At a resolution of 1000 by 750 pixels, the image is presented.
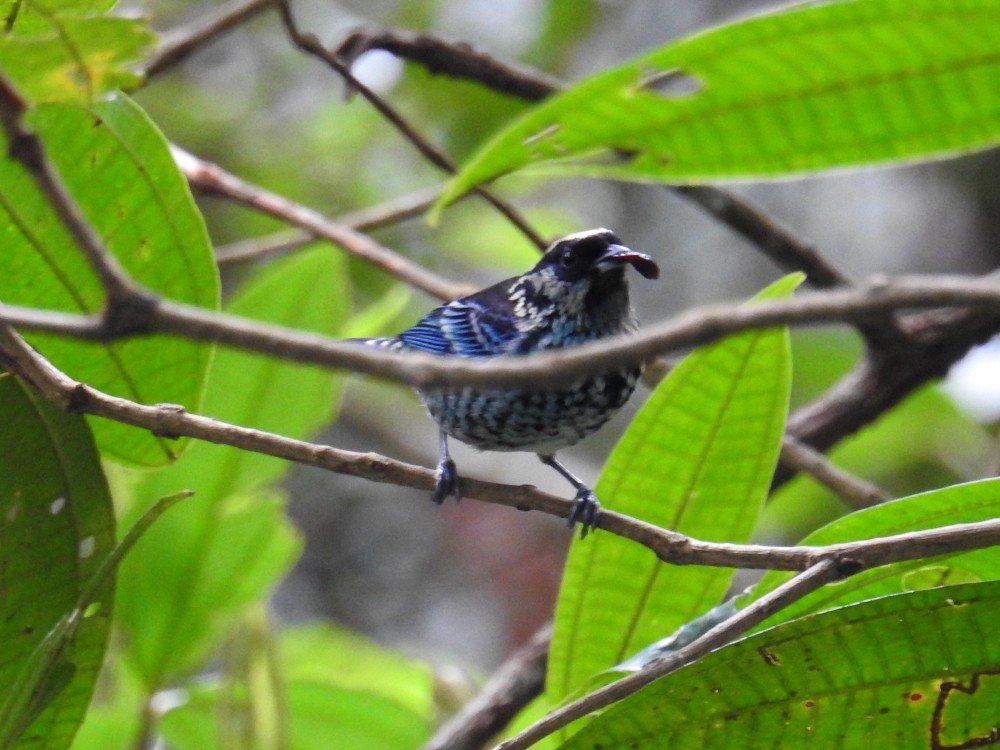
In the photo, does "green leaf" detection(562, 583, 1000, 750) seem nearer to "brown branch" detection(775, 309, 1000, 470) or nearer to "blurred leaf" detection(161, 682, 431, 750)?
"blurred leaf" detection(161, 682, 431, 750)

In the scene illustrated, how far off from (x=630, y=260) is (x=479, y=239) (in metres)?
2.56

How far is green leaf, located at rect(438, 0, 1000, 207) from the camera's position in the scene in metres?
1.77

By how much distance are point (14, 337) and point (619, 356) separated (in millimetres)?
858

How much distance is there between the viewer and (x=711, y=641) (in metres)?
1.50

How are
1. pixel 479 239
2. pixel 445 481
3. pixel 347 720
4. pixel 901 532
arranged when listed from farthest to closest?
1. pixel 479 239
2. pixel 347 720
3. pixel 445 481
4. pixel 901 532

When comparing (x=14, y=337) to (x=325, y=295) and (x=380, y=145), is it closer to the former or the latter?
(x=325, y=295)

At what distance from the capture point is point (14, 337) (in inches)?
58.4

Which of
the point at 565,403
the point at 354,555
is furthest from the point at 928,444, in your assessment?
the point at 354,555

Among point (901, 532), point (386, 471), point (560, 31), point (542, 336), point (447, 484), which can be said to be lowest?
point (560, 31)

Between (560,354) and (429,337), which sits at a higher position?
(560,354)

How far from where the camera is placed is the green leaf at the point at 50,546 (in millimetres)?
1730

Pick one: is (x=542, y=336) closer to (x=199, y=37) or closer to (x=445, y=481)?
(x=445, y=481)

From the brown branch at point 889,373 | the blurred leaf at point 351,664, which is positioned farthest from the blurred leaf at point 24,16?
the brown branch at point 889,373

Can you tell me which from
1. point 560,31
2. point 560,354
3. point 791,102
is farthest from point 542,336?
point 560,31
